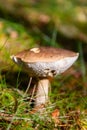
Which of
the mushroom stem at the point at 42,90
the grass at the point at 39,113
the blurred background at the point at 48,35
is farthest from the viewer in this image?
the blurred background at the point at 48,35

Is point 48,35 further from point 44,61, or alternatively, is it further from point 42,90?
point 44,61

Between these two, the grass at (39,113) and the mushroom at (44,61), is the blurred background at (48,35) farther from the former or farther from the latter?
the mushroom at (44,61)

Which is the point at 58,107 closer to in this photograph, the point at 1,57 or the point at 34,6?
the point at 1,57

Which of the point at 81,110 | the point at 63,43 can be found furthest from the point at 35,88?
the point at 63,43

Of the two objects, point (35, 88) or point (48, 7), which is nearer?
point (35, 88)

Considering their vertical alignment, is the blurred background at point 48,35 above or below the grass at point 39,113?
below

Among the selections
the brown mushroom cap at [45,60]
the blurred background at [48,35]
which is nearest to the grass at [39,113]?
the blurred background at [48,35]

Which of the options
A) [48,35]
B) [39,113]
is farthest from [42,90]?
[48,35]

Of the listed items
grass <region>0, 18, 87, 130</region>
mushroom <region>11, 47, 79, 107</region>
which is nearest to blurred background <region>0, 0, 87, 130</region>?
grass <region>0, 18, 87, 130</region>
